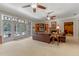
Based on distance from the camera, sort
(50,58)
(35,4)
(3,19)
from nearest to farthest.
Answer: (50,58) → (35,4) → (3,19)

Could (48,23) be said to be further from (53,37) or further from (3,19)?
(3,19)

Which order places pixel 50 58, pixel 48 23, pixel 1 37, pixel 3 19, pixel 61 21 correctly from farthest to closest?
pixel 48 23 → pixel 61 21 → pixel 3 19 → pixel 1 37 → pixel 50 58

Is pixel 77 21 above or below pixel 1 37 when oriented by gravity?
above

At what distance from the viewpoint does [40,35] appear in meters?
8.94

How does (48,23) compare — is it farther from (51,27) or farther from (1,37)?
(1,37)

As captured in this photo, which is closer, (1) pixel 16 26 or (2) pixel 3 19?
(2) pixel 3 19

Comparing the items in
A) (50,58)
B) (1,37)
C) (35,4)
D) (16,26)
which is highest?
(35,4)

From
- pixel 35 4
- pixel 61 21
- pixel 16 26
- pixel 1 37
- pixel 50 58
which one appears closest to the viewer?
pixel 50 58

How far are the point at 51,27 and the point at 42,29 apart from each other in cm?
137

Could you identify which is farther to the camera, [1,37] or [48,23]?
[48,23]

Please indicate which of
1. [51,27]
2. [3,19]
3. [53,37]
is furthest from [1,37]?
[51,27]

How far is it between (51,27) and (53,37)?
17.6 feet

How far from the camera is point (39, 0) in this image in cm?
432

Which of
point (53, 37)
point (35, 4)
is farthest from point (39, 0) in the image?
point (53, 37)
